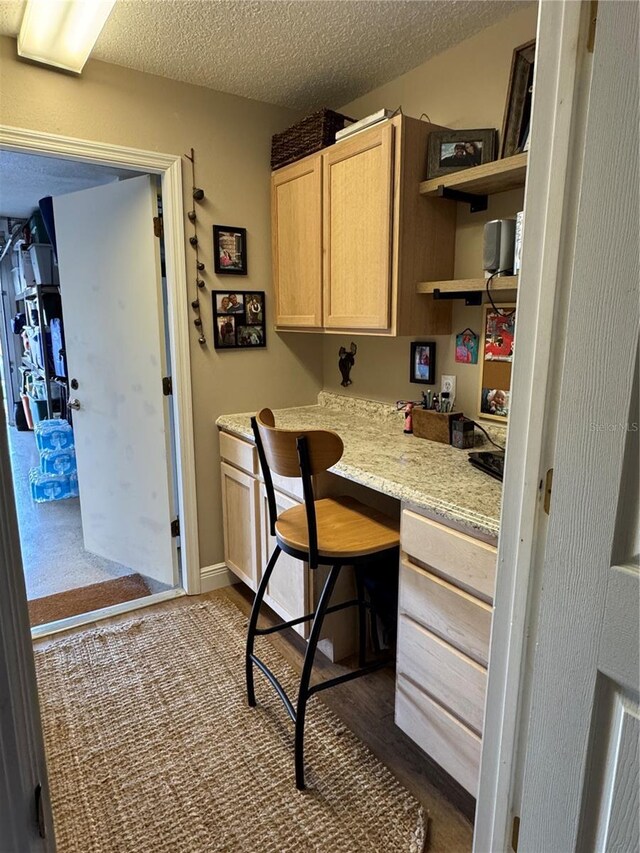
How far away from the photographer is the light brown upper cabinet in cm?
199

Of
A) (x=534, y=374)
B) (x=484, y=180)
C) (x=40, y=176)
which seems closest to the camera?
(x=534, y=374)

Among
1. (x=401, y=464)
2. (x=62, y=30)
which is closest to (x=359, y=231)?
(x=401, y=464)

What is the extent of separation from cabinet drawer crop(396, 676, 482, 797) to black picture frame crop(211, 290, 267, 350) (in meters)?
1.76

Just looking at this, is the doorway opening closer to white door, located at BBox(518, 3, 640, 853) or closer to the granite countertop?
the granite countertop

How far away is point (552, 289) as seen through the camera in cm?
92

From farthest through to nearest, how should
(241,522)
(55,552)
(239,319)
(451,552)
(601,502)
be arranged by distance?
(55,552) < (239,319) < (241,522) < (451,552) < (601,502)

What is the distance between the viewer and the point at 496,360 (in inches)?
80.0

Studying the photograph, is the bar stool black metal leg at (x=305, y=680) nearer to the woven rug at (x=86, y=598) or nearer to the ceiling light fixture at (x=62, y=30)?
the woven rug at (x=86, y=598)

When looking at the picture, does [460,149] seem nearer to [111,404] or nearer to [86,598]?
[111,404]

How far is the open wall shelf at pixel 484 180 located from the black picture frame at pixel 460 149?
0.20ft

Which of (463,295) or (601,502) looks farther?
(463,295)

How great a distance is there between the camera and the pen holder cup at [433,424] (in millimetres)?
2074

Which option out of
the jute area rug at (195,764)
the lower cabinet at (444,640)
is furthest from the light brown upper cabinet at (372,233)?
the jute area rug at (195,764)

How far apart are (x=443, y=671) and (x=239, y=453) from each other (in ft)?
4.52
